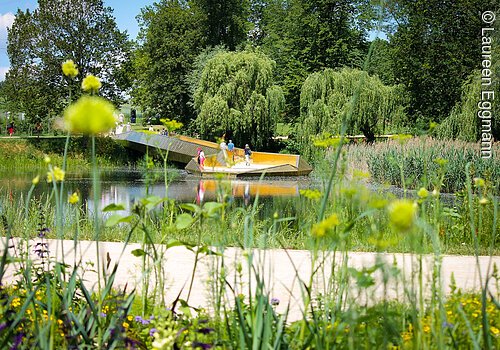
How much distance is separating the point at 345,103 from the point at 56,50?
43.6ft

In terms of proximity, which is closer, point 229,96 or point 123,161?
point 229,96

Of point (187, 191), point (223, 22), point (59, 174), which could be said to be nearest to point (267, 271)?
point (59, 174)

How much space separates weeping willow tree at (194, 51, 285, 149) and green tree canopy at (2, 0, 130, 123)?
15.1ft

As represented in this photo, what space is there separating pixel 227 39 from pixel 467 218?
96.9ft

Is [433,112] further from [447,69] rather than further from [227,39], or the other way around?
[227,39]

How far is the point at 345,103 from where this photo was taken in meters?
21.8

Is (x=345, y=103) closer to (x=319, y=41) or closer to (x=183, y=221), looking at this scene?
(x=319, y=41)

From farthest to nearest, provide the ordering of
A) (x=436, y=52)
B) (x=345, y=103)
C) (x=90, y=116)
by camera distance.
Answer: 1. (x=436, y=52)
2. (x=345, y=103)
3. (x=90, y=116)

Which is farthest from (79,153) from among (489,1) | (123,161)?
(489,1)

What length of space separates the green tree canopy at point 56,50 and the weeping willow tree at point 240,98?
4594 millimetres

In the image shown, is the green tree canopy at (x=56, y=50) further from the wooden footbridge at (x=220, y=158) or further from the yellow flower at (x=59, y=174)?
the yellow flower at (x=59, y=174)

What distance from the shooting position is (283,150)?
26.4m

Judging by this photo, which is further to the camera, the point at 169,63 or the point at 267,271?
the point at 169,63

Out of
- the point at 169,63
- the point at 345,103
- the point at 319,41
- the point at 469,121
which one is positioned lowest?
the point at 469,121
